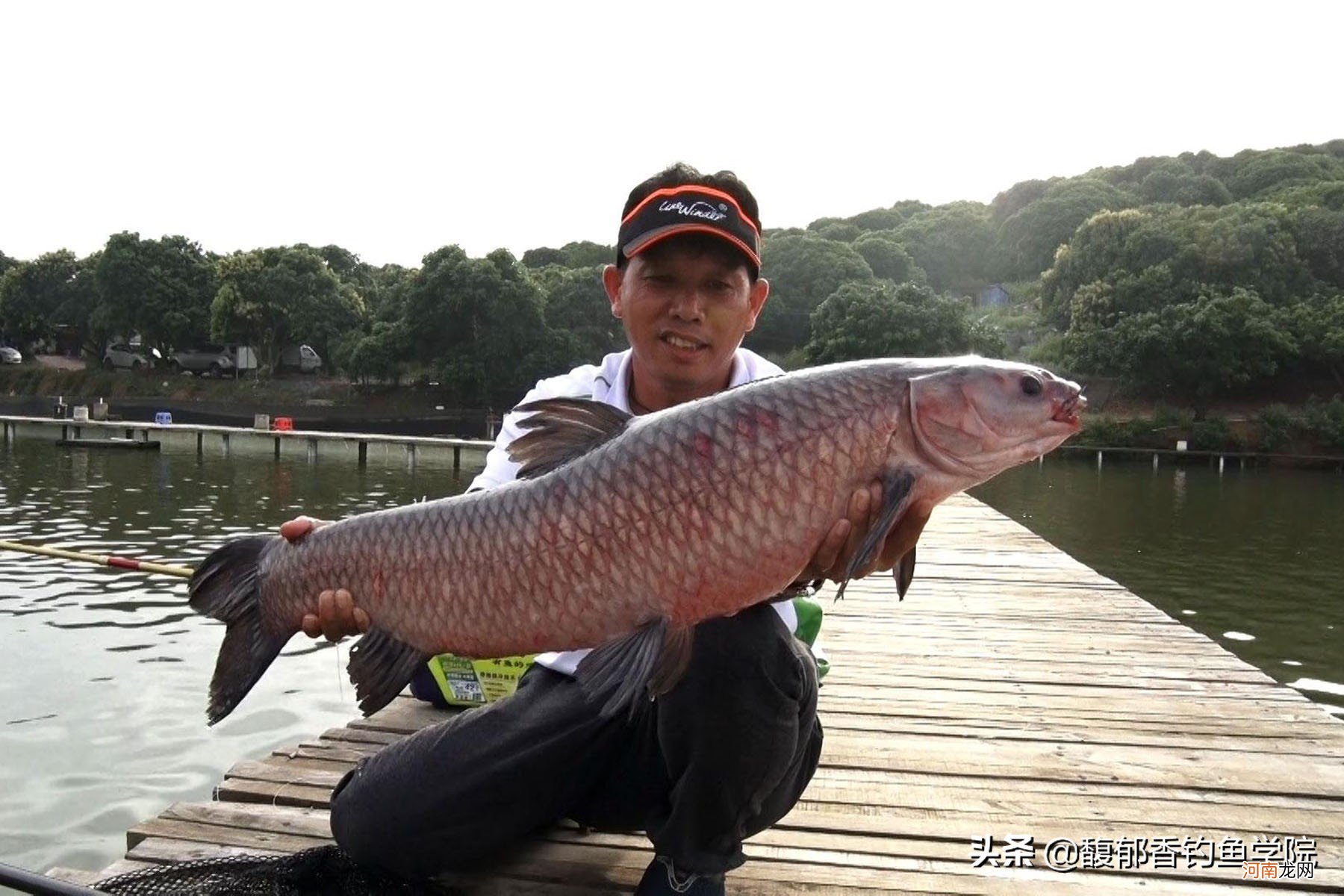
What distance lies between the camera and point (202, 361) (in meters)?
56.9

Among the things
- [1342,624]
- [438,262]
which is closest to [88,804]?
[1342,624]

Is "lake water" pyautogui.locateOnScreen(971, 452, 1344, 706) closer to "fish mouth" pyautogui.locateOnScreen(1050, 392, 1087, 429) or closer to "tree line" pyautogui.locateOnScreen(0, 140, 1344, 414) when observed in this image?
"tree line" pyautogui.locateOnScreen(0, 140, 1344, 414)

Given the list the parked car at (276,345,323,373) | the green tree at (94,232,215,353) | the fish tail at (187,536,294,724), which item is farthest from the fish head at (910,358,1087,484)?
the green tree at (94,232,215,353)

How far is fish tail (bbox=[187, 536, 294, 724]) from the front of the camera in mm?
2730

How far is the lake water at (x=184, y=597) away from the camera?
6473 millimetres

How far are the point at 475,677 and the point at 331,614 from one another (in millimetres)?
1825

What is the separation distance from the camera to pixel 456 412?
4491 centimetres

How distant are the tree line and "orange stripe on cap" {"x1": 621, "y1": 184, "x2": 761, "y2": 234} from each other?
39.4m

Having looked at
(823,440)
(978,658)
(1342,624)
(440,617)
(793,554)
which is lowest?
(1342,624)

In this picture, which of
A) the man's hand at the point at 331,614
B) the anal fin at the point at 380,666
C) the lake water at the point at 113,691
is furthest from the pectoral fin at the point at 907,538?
the lake water at the point at 113,691

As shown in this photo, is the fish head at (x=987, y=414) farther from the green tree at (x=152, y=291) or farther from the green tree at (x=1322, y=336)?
the green tree at (x=152, y=291)

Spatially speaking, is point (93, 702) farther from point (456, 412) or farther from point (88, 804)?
point (456, 412)

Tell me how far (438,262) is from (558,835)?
45.8 metres

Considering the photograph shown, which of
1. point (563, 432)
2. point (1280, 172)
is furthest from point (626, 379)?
point (1280, 172)
